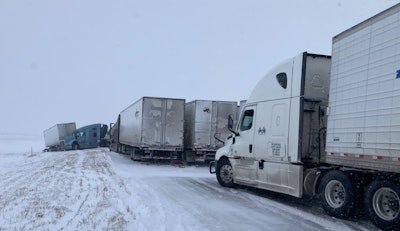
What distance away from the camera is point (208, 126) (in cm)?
2194

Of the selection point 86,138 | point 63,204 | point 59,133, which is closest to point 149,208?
point 63,204

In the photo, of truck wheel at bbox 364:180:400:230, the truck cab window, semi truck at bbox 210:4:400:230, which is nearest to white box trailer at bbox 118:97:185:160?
semi truck at bbox 210:4:400:230

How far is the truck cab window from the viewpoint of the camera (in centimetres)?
1205

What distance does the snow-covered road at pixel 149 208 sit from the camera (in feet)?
23.9

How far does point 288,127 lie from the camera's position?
33.5 feet

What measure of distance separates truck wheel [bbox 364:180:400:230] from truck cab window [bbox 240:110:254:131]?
4.94m

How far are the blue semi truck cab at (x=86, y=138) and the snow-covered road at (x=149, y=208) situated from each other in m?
29.7

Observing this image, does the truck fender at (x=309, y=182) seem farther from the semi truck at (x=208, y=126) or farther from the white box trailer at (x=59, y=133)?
the white box trailer at (x=59, y=133)

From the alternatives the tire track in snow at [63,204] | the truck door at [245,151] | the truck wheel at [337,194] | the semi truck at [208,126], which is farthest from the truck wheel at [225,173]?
the semi truck at [208,126]

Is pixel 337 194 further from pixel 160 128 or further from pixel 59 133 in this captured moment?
pixel 59 133

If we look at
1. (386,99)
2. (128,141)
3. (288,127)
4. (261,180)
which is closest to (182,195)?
(261,180)

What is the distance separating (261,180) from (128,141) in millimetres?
15538

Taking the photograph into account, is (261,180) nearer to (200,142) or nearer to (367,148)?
(367,148)

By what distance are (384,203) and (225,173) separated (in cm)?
631
